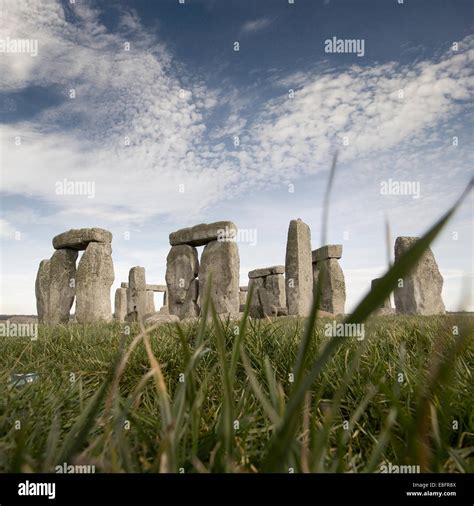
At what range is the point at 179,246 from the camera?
51.6 feet

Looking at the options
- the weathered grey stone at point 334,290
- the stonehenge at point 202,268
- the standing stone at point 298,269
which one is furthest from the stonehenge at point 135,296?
the weathered grey stone at point 334,290

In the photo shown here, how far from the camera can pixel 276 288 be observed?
23547 millimetres

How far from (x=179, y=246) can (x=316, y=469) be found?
1486 centimetres

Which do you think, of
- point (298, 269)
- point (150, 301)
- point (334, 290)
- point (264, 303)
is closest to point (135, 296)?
point (150, 301)

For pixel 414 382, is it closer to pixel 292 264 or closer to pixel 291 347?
pixel 291 347

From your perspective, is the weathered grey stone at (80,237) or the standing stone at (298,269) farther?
the standing stone at (298,269)

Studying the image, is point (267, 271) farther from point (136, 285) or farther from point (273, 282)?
point (136, 285)

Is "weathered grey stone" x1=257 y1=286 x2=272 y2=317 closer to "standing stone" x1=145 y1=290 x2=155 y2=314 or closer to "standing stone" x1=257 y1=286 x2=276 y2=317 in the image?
"standing stone" x1=257 y1=286 x2=276 y2=317

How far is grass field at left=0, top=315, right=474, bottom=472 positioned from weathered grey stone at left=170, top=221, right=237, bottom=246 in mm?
9712

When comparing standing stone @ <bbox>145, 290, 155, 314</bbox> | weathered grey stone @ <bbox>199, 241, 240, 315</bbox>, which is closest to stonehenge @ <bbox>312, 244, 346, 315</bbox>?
weathered grey stone @ <bbox>199, 241, 240, 315</bbox>

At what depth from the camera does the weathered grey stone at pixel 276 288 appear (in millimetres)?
22950

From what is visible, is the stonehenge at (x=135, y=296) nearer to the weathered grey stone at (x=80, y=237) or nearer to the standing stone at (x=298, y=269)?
the weathered grey stone at (x=80, y=237)

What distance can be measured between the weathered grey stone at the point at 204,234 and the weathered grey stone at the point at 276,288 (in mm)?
8562
